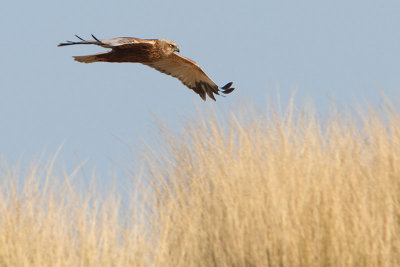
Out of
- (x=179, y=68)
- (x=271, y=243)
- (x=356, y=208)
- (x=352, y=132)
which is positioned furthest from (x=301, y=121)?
(x=179, y=68)

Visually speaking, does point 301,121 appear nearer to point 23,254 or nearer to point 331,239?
point 331,239

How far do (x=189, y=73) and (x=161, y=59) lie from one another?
1.43 ft

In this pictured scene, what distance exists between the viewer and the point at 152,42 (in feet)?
19.7

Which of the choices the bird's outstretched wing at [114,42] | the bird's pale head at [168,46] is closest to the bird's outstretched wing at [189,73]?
the bird's pale head at [168,46]

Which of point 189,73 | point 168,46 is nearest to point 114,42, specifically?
point 168,46

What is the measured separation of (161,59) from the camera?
6.46m

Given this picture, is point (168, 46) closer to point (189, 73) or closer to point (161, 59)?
point (161, 59)

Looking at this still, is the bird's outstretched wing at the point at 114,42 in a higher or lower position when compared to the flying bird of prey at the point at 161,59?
lower

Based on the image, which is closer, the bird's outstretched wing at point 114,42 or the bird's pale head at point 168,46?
the bird's outstretched wing at point 114,42

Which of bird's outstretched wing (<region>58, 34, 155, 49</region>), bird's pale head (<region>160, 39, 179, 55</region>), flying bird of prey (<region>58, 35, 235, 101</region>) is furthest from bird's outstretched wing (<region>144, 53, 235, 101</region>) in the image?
bird's outstretched wing (<region>58, 34, 155, 49</region>)

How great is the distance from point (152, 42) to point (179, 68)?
Answer: 81 cm

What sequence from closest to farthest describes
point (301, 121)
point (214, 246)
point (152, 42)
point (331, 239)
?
point (331, 239) < point (214, 246) < point (301, 121) < point (152, 42)

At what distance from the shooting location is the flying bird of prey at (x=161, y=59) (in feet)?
19.0

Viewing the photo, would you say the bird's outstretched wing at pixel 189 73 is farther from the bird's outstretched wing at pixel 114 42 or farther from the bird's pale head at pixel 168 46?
the bird's outstretched wing at pixel 114 42
